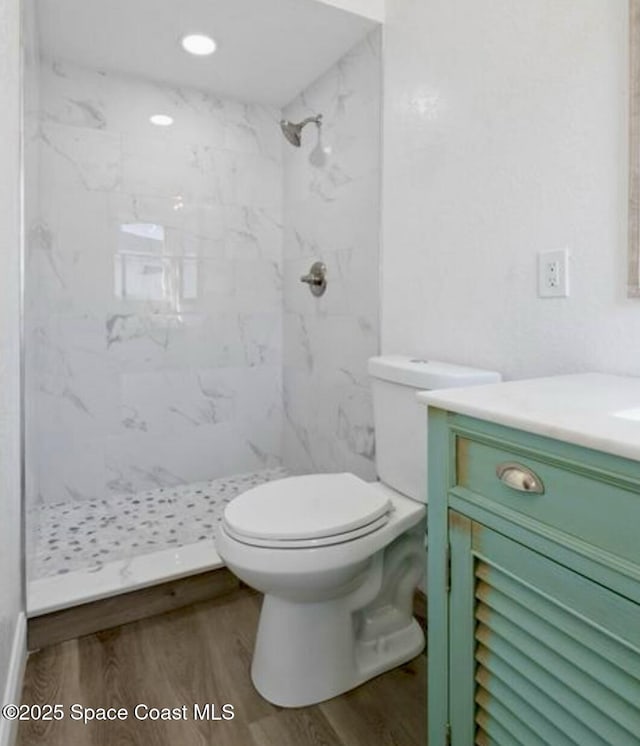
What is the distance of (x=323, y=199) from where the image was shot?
2.33 metres

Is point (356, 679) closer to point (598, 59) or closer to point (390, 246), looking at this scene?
point (390, 246)

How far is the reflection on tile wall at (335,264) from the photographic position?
200cm

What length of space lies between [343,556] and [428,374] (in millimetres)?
516

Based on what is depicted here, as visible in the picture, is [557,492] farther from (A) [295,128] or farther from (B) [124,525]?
(A) [295,128]

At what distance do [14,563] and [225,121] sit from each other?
2.23 metres

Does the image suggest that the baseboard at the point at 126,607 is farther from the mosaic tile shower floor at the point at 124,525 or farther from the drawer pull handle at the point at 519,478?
the drawer pull handle at the point at 519,478

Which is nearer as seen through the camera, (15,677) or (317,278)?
(15,677)

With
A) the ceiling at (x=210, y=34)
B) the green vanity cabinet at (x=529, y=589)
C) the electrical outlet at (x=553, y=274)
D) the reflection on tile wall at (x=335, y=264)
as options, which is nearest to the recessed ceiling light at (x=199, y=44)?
the ceiling at (x=210, y=34)

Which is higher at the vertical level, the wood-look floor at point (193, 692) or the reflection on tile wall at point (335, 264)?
the reflection on tile wall at point (335, 264)

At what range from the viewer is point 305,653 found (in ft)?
4.33

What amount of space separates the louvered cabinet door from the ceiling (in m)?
1.91

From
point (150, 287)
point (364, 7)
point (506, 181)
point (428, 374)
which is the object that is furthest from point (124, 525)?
point (364, 7)

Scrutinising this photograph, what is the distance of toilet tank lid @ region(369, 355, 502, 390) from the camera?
4.29 feet

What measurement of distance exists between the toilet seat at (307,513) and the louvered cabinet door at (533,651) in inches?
14.9
